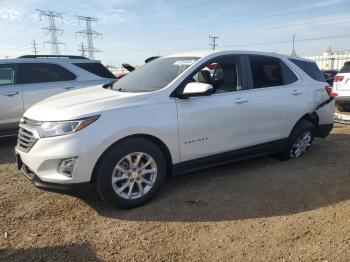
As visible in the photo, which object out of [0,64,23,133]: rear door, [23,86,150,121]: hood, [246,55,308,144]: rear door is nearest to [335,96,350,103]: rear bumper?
[246,55,308,144]: rear door

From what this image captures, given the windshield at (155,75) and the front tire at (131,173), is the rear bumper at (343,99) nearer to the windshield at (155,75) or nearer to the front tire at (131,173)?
the windshield at (155,75)

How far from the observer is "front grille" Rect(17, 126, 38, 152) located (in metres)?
3.91

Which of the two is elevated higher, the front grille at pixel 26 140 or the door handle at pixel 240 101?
the door handle at pixel 240 101

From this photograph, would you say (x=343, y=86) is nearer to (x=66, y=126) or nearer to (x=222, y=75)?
(x=222, y=75)

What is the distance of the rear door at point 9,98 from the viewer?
701cm

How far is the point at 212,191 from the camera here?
463 cm

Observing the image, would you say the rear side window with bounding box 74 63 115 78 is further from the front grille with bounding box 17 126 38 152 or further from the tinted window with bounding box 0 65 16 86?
the front grille with bounding box 17 126 38 152

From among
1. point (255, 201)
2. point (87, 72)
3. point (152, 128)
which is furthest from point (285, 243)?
point (87, 72)

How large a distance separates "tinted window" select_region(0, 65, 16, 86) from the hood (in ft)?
10.5

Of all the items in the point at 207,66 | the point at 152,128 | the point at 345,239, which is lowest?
the point at 345,239

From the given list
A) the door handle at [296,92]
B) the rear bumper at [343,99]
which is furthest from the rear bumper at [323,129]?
the rear bumper at [343,99]

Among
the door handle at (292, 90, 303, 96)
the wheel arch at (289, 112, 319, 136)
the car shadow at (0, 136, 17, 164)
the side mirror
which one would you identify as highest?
the side mirror

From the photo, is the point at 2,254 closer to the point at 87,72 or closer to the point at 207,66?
the point at 207,66

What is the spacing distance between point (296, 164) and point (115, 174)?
10.1 ft
